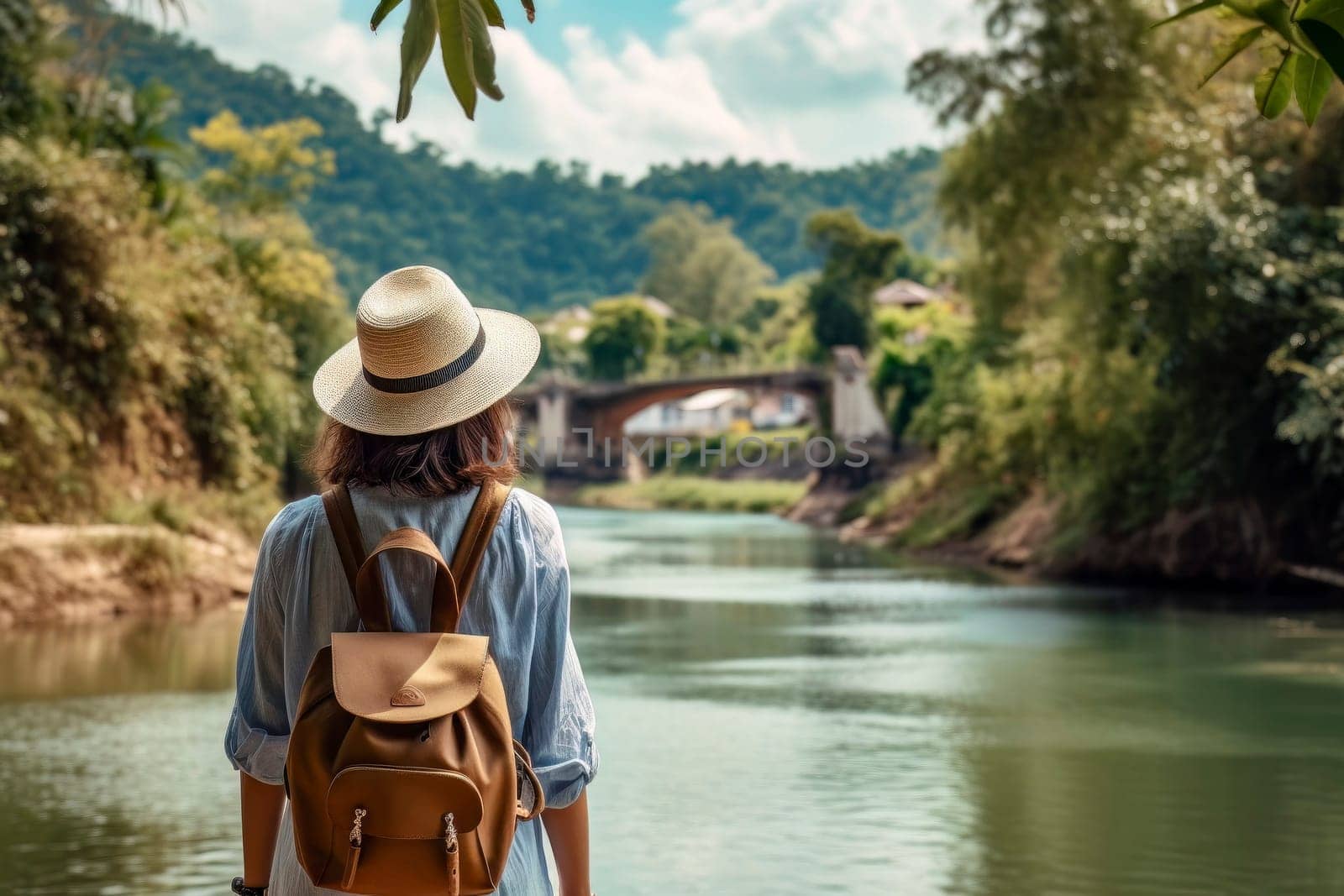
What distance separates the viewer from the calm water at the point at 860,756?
680 cm

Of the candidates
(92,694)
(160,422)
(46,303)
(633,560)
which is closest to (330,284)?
(633,560)

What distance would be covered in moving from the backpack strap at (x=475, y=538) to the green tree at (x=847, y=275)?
56.5 m

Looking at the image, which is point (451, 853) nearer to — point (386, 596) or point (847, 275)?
point (386, 596)

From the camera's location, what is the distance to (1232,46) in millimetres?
2611

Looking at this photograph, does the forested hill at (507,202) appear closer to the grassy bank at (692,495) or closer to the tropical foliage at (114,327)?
the grassy bank at (692,495)

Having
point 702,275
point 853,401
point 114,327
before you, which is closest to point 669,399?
point 853,401

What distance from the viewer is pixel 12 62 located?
61.8 ft

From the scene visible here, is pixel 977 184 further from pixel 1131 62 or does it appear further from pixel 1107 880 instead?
pixel 1107 880

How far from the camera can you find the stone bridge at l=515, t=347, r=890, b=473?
1902 inches

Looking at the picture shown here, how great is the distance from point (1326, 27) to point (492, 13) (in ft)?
3.26

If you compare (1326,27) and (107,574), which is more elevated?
(1326,27)

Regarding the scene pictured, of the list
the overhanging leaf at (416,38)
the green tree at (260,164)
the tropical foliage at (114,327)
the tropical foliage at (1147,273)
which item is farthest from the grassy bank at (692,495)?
the overhanging leaf at (416,38)

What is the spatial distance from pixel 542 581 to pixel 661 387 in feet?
172

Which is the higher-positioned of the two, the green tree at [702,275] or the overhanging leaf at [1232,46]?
the green tree at [702,275]
